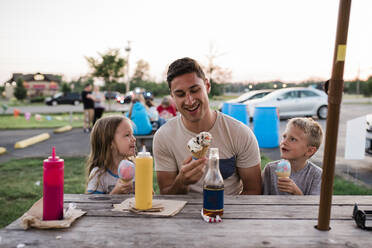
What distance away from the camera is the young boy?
2.65 m

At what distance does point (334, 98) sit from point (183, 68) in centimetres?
140

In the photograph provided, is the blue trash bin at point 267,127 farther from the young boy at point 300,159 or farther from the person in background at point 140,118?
the young boy at point 300,159

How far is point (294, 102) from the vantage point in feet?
46.3

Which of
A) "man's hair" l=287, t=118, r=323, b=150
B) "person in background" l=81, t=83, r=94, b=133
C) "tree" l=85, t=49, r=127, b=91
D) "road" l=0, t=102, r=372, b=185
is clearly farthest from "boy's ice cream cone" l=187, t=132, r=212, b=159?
"tree" l=85, t=49, r=127, b=91

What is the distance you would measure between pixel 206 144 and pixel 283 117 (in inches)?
516

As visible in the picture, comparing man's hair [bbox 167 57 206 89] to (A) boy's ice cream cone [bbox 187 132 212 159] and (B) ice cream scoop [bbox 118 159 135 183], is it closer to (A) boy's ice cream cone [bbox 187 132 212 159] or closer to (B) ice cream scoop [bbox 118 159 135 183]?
(A) boy's ice cream cone [bbox 187 132 212 159]

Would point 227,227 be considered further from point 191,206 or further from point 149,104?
point 149,104

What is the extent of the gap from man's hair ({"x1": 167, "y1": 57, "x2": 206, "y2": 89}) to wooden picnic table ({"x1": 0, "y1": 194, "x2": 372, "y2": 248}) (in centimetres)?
108

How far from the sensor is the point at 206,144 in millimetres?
1867

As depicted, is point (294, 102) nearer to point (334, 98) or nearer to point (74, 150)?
point (74, 150)

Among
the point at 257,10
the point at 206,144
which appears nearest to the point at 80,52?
the point at 257,10

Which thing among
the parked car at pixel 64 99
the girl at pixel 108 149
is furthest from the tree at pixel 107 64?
the girl at pixel 108 149

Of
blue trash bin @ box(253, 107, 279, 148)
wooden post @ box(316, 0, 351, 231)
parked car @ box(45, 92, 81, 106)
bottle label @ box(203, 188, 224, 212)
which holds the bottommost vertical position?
parked car @ box(45, 92, 81, 106)

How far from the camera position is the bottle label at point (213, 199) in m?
1.56
